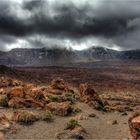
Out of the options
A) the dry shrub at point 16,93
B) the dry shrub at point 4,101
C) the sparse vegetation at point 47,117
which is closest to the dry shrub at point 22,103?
the dry shrub at point 4,101

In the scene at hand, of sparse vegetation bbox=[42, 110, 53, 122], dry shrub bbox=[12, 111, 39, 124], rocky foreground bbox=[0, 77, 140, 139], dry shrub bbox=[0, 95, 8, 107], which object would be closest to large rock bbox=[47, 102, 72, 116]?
rocky foreground bbox=[0, 77, 140, 139]

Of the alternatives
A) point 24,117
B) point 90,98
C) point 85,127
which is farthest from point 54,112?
point 90,98

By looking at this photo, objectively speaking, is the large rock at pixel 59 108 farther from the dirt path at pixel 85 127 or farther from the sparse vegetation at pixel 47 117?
the sparse vegetation at pixel 47 117

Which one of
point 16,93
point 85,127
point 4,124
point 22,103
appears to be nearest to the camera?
point 4,124

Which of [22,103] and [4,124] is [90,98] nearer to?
[22,103]

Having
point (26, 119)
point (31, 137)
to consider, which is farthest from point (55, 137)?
point (26, 119)

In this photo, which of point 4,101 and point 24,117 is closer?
point 24,117

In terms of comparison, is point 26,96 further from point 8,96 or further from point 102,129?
point 102,129

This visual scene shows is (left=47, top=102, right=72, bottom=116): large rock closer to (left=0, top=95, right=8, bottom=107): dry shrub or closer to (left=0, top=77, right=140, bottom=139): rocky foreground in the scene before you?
(left=0, top=77, right=140, bottom=139): rocky foreground

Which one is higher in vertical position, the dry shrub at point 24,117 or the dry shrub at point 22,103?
the dry shrub at point 22,103

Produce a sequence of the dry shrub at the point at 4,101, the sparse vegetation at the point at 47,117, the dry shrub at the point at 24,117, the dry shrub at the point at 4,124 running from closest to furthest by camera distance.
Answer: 1. the dry shrub at the point at 4,124
2. the dry shrub at the point at 24,117
3. the sparse vegetation at the point at 47,117
4. the dry shrub at the point at 4,101

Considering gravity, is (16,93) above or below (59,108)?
above

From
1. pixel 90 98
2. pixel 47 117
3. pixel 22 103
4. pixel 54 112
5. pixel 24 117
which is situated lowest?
pixel 47 117

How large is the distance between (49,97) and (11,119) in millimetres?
12916
